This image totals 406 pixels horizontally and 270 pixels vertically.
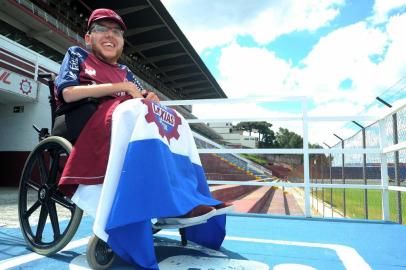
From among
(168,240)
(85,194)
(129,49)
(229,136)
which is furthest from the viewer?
(229,136)

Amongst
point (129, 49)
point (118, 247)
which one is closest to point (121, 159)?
point (118, 247)

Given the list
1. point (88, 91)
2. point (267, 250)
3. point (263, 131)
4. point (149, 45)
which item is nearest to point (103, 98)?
point (88, 91)

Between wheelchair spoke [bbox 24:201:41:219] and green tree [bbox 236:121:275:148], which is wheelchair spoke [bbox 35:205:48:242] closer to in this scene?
wheelchair spoke [bbox 24:201:41:219]

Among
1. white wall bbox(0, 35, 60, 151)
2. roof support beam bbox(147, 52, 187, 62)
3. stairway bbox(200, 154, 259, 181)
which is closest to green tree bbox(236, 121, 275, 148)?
roof support beam bbox(147, 52, 187, 62)

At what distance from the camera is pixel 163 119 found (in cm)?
143

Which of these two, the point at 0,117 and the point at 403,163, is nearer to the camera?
the point at 403,163

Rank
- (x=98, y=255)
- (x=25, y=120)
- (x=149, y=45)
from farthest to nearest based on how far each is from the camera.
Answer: (x=149, y=45)
(x=25, y=120)
(x=98, y=255)

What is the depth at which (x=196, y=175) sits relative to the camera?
1637 millimetres

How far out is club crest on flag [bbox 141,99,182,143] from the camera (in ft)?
4.44

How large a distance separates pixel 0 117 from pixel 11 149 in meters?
1.00

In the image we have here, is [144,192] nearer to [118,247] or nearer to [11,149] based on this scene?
[118,247]

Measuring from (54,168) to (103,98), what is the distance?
0.41 metres

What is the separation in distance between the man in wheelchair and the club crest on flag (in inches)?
0.6

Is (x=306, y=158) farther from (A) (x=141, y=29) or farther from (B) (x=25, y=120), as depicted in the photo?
(A) (x=141, y=29)
